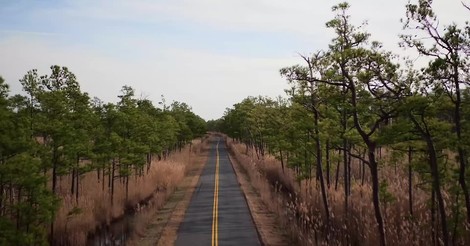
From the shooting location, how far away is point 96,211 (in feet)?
71.6

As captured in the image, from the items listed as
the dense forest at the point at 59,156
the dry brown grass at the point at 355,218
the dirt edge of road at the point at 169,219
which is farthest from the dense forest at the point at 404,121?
the dense forest at the point at 59,156

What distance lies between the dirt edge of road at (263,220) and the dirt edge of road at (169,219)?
12.7 ft

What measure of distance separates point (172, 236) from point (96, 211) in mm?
5564

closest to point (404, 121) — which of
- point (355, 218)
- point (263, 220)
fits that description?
point (355, 218)

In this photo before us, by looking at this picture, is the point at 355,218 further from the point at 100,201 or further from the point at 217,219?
the point at 100,201

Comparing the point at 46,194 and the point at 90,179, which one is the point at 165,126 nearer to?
the point at 90,179

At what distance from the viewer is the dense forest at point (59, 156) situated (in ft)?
42.2

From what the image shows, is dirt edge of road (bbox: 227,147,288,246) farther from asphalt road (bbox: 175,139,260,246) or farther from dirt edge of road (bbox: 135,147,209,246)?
dirt edge of road (bbox: 135,147,209,246)

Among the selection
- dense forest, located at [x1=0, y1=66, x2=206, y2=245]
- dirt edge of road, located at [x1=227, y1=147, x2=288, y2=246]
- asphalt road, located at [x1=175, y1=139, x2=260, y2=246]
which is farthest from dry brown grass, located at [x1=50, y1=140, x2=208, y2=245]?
dirt edge of road, located at [x1=227, y1=147, x2=288, y2=246]

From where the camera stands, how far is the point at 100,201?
2333 centimetres

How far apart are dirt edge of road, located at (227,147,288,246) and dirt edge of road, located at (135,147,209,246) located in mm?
3883

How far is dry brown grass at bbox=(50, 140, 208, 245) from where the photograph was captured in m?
18.5

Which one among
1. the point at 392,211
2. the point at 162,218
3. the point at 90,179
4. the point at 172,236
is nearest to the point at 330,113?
the point at 392,211

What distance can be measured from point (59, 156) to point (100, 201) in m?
6.34
